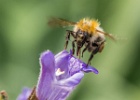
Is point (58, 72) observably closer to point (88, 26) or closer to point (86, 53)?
point (88, 26)

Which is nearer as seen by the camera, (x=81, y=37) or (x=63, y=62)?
(x=63, y=62)

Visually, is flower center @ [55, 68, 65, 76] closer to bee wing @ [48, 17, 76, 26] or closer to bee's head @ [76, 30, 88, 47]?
bee's head @ [76, 30, 88, 47]

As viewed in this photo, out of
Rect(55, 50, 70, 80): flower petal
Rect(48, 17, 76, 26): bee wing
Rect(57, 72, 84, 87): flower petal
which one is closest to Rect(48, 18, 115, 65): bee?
Rect(48, 17, 76, 26): bee wing

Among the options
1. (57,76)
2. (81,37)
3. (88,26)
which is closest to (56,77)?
(57,76)

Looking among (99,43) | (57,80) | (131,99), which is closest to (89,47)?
(99,43)

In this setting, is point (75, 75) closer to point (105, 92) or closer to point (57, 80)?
point (57, 80)

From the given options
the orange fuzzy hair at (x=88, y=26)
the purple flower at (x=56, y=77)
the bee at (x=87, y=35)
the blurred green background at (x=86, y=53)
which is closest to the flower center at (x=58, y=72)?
the purple flower at (x=56, y=77)

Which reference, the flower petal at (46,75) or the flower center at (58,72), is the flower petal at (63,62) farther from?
the flower petal at (46,75)
